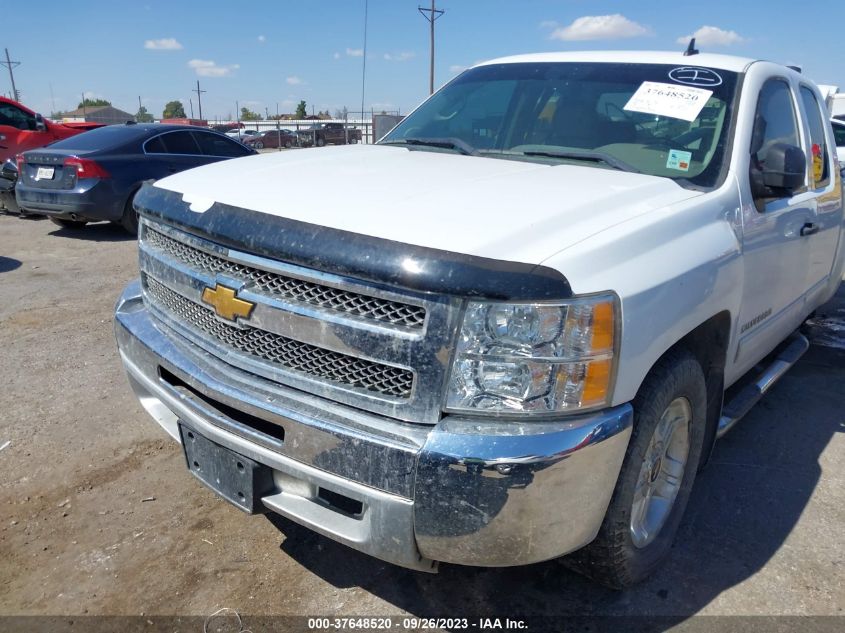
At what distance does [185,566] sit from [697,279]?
7.09 feet

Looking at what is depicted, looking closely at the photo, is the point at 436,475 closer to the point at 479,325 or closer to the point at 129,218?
the point at 479,325

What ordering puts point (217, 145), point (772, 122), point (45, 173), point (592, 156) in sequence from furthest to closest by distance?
1. point (217, 145)
2. point (45, 173)
3. point (772, 122)
4. point (592, 156)

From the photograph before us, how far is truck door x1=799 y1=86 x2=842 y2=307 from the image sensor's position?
3635 mm

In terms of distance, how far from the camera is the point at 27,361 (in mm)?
4520

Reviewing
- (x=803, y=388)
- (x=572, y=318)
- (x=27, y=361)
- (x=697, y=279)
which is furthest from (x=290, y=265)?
(x=803, y=388)

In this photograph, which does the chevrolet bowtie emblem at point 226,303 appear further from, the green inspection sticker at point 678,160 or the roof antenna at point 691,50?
the roof antenna at point 691,50

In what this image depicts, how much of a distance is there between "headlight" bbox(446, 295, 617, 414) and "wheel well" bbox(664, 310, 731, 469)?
66 centimetres

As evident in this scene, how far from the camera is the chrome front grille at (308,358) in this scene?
6.29 feet

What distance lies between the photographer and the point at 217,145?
388 inches

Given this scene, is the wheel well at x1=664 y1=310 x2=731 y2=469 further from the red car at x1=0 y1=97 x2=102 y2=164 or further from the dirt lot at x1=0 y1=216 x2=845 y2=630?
the red car at x1=0 y1=97 x2=102 y2=164

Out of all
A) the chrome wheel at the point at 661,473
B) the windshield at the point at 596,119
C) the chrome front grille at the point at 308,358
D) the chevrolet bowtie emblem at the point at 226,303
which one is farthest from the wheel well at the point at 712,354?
the chevrolet bowtie emblem at the point at 226,303

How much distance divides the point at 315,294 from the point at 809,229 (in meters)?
2.69

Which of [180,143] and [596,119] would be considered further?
[180,143]

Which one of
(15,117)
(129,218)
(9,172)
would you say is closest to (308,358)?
(129,218)
